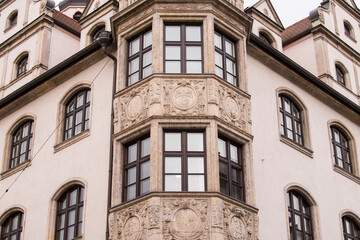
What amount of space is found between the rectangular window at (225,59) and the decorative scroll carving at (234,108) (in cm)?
59

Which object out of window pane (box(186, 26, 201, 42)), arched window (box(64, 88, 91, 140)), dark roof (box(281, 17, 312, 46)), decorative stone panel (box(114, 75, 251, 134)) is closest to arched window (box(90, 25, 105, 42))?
arched window (box(64, 88, 91, 140))

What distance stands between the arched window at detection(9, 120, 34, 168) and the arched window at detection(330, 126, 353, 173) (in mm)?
11172

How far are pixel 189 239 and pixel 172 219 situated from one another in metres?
0.70

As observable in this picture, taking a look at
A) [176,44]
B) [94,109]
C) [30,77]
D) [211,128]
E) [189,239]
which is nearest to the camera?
[189,239]

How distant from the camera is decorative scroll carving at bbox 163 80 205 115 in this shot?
2043cm

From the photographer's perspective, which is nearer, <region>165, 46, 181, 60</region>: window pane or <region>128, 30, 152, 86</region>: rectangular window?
<region>165, 46, 181, 60</region>: window pane

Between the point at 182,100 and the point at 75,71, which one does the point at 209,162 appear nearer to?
the point at 182,100

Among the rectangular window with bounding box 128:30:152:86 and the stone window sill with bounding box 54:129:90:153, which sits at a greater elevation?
the rectangular window with bounding box 128:30:152:86

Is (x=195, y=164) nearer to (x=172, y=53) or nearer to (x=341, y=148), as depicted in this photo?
(x=172, y=53)

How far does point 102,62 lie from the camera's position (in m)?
24.1

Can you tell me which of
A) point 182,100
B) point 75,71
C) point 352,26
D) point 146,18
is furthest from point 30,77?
point 352,26

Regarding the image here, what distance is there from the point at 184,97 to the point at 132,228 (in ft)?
13.3

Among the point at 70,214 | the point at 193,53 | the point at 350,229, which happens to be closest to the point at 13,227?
the point at 70,214

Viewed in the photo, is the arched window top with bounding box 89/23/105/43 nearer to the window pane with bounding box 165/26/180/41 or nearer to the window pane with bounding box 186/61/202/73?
the window pane with bounding box 165/26/180/41
